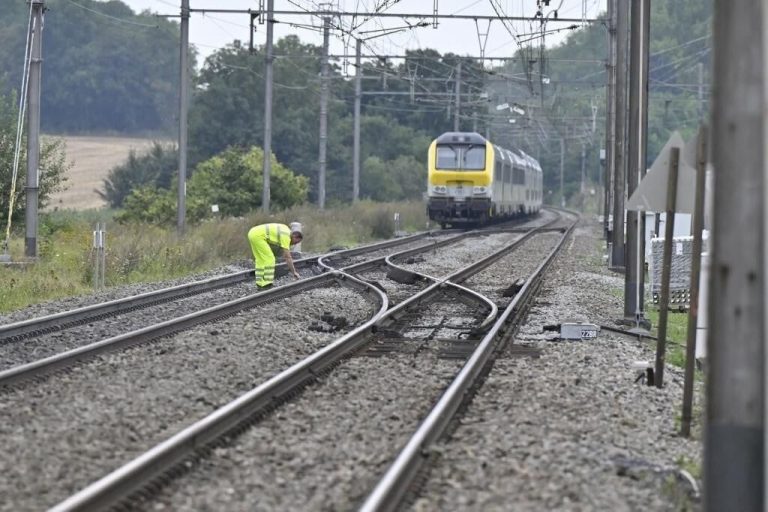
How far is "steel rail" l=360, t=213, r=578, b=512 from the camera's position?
6.89m

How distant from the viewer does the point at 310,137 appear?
240 ft

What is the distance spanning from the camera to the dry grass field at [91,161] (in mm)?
82438

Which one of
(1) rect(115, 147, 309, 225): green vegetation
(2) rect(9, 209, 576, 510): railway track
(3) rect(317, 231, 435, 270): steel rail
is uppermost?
(1) rect(115, 147, 309, 225): green vegetation

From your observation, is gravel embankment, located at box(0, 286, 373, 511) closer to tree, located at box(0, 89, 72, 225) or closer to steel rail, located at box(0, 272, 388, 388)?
steel rail, located at box(0, 272, 388, 388)

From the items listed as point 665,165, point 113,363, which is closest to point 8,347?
point 113,363

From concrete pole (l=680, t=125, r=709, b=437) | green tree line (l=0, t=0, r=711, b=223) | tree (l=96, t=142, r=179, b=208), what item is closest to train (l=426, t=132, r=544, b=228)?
green tree line (l=0, t=0, r=711, b=223)

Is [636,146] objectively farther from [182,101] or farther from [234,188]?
[234,188]

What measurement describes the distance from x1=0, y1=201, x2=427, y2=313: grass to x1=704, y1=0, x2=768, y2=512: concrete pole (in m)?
13.3

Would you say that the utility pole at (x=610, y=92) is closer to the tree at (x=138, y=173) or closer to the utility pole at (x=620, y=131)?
the utility pole at (x=620, y=131)

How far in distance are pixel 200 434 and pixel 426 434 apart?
4.67 feet

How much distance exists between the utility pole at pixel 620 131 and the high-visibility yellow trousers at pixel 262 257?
212 inches

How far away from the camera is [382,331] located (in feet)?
49.2

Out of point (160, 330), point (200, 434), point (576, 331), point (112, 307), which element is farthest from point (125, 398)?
point (112, 307)

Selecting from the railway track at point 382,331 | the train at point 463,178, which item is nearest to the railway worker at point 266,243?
the railway track at point 382,331
